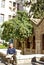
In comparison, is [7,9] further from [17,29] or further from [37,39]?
[37,39]

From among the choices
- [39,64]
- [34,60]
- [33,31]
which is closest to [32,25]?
[33,31]

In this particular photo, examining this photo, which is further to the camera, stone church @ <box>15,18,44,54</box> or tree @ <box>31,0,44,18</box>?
tree @ <box>31,0,44,18</box>

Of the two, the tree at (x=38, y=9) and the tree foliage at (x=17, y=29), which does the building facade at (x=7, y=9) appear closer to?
the tree at (x=38, y=9)

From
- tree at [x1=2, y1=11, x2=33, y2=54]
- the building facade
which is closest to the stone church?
tree at [x1=2, y1=11, x2=33, y2=54]

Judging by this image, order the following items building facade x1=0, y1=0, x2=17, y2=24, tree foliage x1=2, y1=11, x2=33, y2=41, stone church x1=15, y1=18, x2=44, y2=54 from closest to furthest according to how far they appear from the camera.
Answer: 1. stone church x1=15, y1=18, x2=44, y2=54
2. tree foliage x1=2, y1=11, x2=33, y2=41
3. building facade x1=0, y1=0, x2=17, y2=24

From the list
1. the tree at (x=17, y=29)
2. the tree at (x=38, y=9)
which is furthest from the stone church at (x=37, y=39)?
the tree at (x=38, y=9)

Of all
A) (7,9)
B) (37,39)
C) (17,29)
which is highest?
(7,9)

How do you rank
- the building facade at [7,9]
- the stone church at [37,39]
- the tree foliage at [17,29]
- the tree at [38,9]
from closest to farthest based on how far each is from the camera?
1. the stone church at [37,39]
2. the tree foliage at [17,29]
3. the tree at [38,9]
4. the building facade at [7,9]

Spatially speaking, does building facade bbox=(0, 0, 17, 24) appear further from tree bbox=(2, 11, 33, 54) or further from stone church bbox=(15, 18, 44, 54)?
tree bbox=(2, 11, 33, 54)

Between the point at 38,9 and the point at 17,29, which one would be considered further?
the point at 38,9

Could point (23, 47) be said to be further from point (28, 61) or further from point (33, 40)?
point (28, 61)

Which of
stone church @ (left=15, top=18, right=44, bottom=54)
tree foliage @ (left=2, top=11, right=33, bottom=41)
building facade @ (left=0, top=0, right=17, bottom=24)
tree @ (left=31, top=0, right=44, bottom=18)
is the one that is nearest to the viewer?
stone church @ (left=15, top=18, right=44, bottom=54)

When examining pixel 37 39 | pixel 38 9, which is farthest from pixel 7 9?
pixel 37 39

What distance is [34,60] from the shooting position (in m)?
17.1
